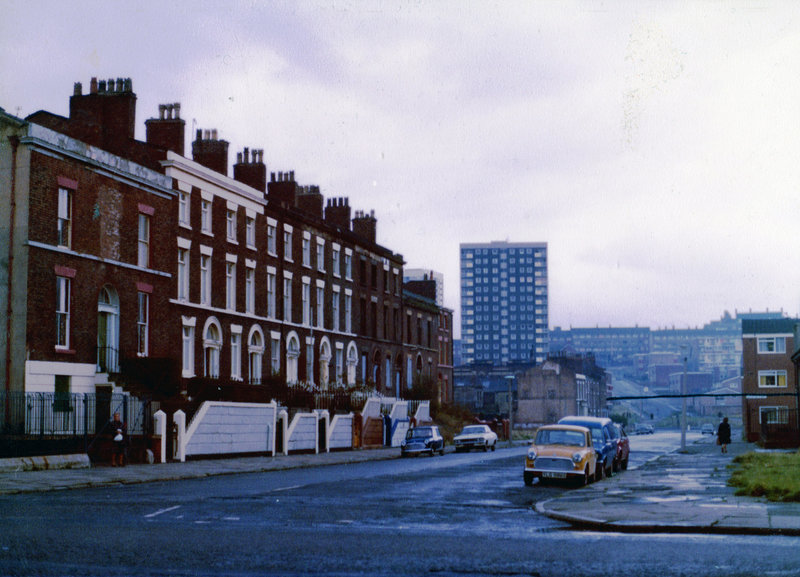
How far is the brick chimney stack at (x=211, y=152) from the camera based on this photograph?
48.1 meters

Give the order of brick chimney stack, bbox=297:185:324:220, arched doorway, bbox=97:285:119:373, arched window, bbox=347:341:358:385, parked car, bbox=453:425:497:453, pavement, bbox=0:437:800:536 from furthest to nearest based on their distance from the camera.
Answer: arched window, bbox=347:341:358:385
brick chimney stack, bbox=297:185:324:220
parked car, bbox=453:425:497:453
arched doorway, bbox=97:285:119:373
pavement, bbox=0:437:800:536

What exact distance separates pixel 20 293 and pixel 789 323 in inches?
2939

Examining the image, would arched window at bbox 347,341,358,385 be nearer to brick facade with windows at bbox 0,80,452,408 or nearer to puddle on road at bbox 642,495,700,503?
brick facade with windows at bbox 0,80,452,408

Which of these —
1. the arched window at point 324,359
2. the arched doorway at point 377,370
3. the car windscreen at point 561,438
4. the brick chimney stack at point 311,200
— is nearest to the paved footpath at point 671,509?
the car windscreen at point 561,438

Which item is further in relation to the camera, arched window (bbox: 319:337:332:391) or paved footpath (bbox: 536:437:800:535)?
arched window (bbox: 319:337:332:391)

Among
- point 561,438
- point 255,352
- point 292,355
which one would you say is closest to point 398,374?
point 292,355

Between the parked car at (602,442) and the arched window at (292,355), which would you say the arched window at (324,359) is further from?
Result: the parked car at (602,442)

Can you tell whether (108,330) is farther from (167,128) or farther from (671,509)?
(671,509)

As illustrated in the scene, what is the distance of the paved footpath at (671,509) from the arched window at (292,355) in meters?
30.6

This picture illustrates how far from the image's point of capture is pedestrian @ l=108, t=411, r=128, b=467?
3131cm

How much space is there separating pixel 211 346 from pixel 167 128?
32.6ft

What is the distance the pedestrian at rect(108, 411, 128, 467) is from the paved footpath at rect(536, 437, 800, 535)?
1475cm

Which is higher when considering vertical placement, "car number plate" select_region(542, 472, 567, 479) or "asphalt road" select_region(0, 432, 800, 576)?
"asphalt road" select_region(0, 432, 800, 576)

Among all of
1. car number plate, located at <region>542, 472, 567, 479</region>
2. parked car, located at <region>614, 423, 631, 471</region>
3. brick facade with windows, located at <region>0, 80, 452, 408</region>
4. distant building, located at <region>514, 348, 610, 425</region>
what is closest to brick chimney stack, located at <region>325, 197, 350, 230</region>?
brick facade with windows, located at <region>0, 80, 452, 408</region>
